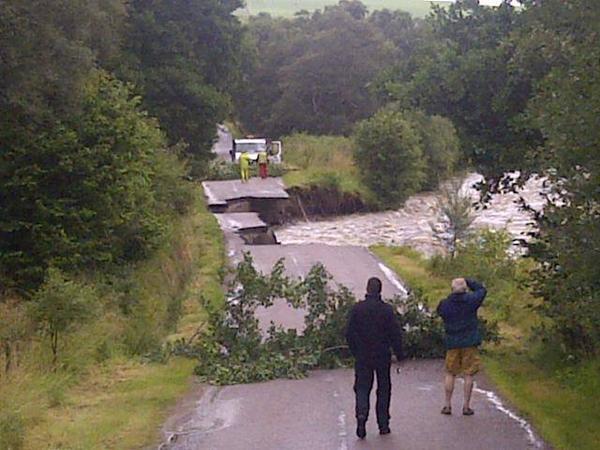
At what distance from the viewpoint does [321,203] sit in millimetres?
56656

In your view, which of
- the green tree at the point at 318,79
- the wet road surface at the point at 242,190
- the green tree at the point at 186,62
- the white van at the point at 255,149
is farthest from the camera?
the green tree at the point at 318,79

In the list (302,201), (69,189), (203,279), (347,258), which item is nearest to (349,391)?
(69,189)

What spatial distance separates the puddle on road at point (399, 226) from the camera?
45.2m

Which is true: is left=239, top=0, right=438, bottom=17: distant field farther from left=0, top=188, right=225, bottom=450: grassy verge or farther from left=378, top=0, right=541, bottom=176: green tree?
left=378, top=0, right=541, bottom=176: green tree

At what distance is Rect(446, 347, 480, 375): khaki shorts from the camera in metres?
12.5

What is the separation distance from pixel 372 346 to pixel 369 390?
0.47 meters

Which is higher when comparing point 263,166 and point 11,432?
point 263,166

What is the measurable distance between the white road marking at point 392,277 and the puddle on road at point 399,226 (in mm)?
9448

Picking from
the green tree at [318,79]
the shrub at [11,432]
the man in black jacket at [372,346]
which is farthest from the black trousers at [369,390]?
the green tree at [318,79]

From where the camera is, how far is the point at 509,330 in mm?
19844

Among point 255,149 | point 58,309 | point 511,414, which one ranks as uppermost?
point 255,149

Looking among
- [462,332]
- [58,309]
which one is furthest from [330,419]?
[58,309]

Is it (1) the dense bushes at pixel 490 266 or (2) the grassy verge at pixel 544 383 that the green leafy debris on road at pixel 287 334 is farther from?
(1) the dense bushes at pixel 490 266

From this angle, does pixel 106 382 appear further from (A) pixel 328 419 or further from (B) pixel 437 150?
(B) pixel 437 150
